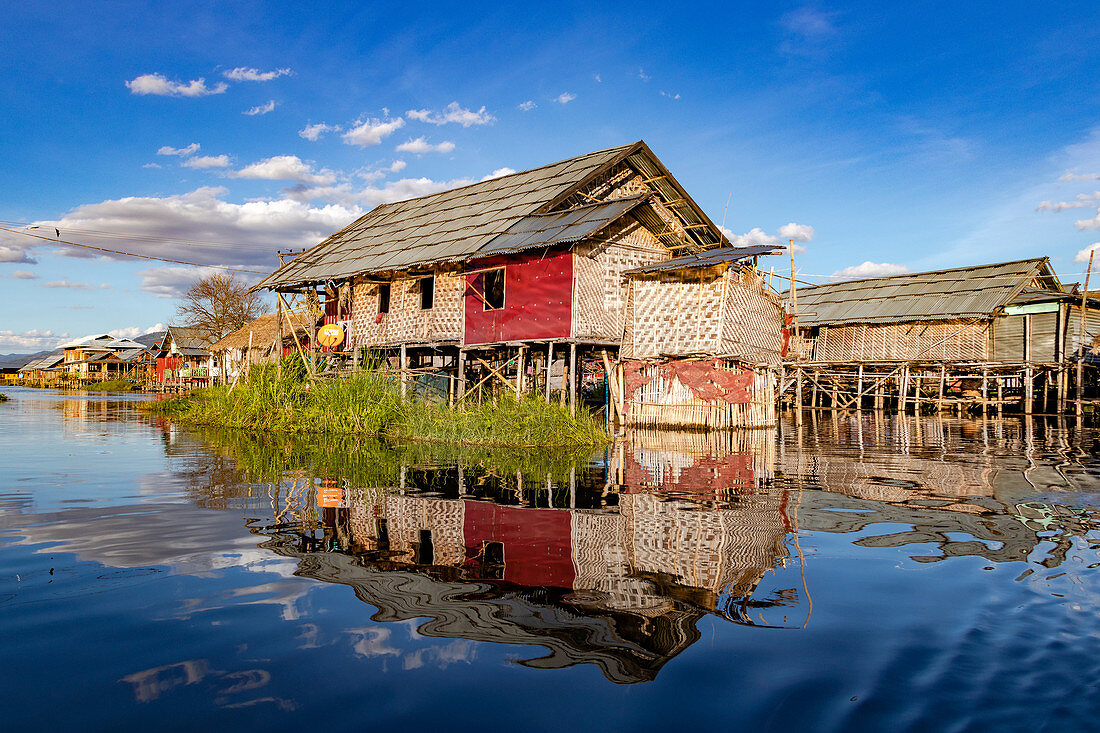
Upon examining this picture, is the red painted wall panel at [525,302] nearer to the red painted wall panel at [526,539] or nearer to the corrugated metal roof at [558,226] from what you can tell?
the corrugated metal roof at [558,226]

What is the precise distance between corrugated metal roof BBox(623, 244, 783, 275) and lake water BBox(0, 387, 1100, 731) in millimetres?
9038

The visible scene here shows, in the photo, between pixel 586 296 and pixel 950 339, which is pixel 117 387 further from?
pixel 950 339

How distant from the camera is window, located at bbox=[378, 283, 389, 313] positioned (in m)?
23.0

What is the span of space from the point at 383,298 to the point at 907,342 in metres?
23.5

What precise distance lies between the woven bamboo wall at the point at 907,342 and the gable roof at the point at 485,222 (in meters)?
13.7

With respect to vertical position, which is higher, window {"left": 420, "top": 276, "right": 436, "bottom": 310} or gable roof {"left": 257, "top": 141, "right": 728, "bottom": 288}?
gable roof {"left": 257, "top": 141, "right": 728, "bottom": 288}

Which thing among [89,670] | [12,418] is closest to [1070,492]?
[89,670]

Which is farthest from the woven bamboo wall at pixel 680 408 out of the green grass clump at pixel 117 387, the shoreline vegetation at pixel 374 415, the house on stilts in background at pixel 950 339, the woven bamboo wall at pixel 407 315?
the green grass clump at pixel 117 387

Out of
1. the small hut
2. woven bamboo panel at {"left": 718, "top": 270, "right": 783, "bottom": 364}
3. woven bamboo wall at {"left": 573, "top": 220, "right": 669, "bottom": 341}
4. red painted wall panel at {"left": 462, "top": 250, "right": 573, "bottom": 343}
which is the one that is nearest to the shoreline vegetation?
Result: red painted wall panel at {"left": 462, "top": 250, "right": 573, "bottom": 343}

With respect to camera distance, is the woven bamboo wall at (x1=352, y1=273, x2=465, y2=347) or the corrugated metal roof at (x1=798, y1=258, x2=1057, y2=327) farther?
the corrugated metal roof at (x1=798, y1=258, x2=1057, y2=327)

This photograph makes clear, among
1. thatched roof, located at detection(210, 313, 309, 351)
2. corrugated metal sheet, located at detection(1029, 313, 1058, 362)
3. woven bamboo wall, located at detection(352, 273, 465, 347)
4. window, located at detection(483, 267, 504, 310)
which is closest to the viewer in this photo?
window, located at detection(483, 267, 504, 310)

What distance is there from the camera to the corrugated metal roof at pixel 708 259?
55.6ft

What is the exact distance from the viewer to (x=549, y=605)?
4.25 meters

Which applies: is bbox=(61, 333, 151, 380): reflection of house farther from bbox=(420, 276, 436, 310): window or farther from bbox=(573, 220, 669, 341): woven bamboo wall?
bbox=(573, 220, 669, 341): woven bamboo wall
